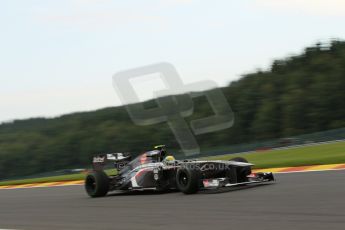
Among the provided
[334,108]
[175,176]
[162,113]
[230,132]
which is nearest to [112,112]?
[230,132]

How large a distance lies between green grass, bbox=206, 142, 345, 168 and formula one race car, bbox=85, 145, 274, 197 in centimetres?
430

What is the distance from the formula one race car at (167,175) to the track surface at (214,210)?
0.70 feet

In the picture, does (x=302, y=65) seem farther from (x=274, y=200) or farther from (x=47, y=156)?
(x=274, y=200)

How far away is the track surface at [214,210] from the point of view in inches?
234

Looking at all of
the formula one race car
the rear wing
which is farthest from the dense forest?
the formula one race car

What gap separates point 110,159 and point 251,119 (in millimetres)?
47923

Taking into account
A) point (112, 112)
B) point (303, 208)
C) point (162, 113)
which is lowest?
A: point (303, 208)

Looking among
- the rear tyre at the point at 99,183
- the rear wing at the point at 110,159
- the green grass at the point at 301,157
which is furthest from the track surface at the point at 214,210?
the green grass at the point at 301,157

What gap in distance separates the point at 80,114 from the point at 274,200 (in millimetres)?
80324

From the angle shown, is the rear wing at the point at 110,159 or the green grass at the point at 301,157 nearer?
the rear wing at the point at 110,159

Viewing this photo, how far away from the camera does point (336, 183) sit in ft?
28.6

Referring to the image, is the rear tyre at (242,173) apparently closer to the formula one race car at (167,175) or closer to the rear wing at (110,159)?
the formula one race car at (167,175)

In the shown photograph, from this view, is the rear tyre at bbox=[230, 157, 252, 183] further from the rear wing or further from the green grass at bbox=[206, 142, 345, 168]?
the green grass at bbox=[206, 142, 345, 168]

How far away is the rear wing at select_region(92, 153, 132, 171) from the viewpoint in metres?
11.8
